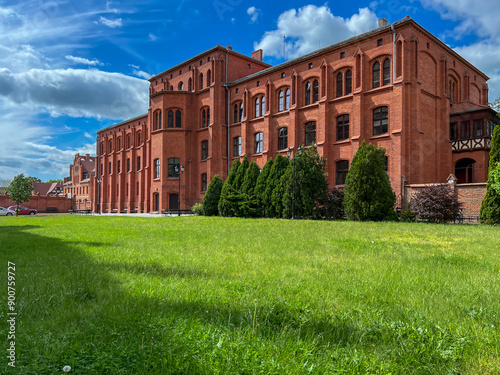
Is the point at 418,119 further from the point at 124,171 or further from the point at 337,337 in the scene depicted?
the point at 124,171

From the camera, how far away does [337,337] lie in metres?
2.80

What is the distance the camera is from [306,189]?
70.6 ft

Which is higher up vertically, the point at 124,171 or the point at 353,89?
the point at 353,89

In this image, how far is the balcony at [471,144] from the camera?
82.1 ft

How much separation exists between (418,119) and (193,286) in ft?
80.4

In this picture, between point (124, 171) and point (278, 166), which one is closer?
point (278, 166)

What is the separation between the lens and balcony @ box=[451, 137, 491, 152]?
2502 cm

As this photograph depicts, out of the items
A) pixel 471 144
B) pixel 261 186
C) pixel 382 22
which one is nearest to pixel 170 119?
pixel 261 186

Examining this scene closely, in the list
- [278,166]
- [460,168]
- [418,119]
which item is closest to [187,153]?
[278,166]

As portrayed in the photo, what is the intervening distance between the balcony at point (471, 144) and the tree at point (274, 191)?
563 inches

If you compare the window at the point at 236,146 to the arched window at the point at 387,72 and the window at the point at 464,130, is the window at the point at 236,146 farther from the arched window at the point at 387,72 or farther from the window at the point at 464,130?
the window at the point at 464,130

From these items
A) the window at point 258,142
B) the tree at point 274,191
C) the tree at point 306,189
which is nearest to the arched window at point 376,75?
the tree at point 306,189

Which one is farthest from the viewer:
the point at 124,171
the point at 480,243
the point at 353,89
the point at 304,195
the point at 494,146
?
the point at 124,171

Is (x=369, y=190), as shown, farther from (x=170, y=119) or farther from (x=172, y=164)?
(x=170, y=119)
